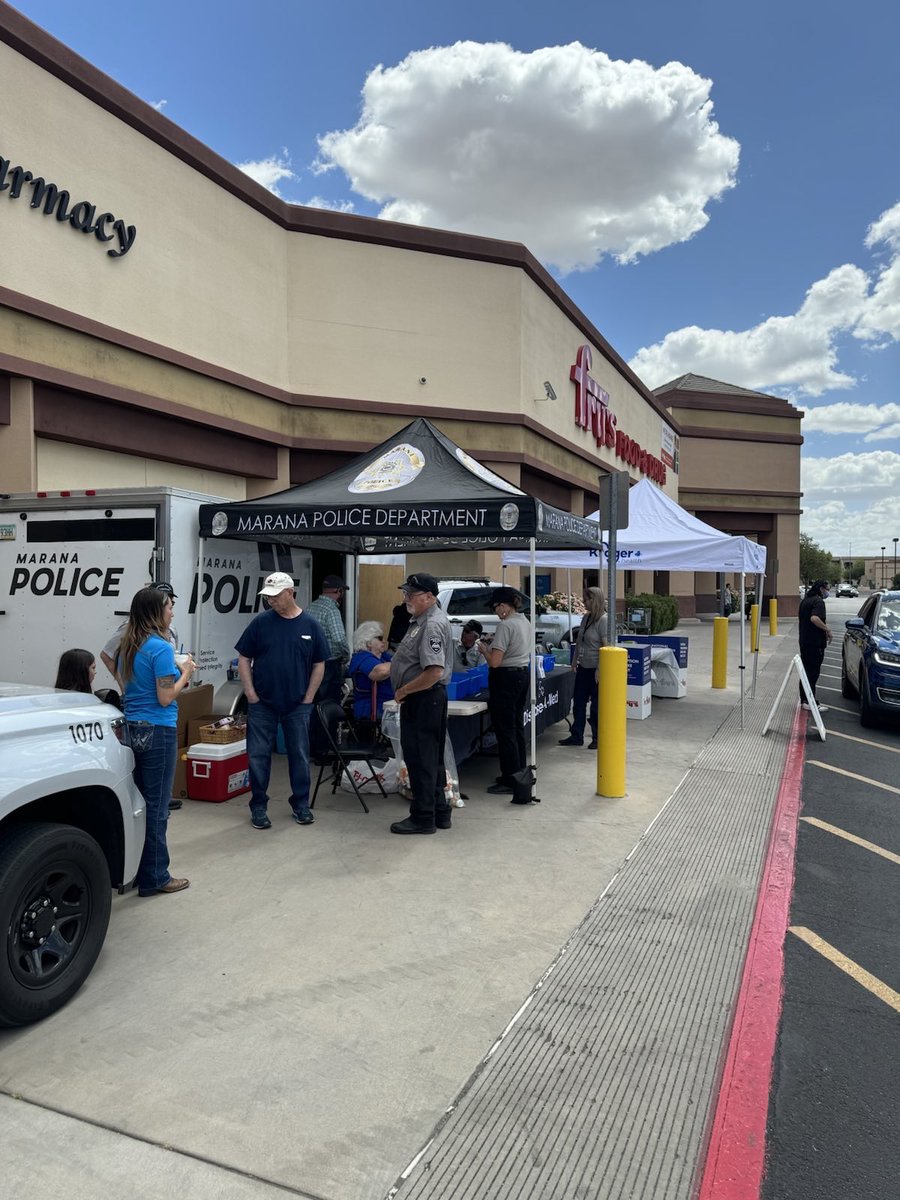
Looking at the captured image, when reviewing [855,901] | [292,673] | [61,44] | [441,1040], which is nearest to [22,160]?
[61,44]

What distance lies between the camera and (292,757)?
19.7ft

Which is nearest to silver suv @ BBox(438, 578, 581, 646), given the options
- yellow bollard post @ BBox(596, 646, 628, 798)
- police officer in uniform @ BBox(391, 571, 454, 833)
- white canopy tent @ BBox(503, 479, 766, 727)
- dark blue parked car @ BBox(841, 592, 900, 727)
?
white canopy tent @ BBox(503, 479, 766, 727)

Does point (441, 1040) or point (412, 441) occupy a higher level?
point (412, 441)

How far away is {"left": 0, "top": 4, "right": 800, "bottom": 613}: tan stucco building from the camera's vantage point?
9773 millimetres

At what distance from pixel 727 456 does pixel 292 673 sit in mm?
35707

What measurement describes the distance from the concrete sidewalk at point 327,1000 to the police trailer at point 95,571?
184 cm

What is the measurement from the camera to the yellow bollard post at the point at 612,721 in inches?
265

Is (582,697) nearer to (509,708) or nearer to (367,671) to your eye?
(509,708)

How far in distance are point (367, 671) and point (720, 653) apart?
9029 millimetres

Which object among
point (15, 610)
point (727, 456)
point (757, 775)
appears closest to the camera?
point (15, 610)

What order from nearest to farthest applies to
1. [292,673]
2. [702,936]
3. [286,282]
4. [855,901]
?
[702,936] → [855,901] → [292,673] → [286,282]

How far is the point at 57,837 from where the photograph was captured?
11.1 ft

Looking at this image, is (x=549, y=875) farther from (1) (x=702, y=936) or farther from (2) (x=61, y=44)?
(2) (x=61, y=44)


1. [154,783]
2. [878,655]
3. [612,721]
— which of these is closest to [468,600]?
[878,655]
